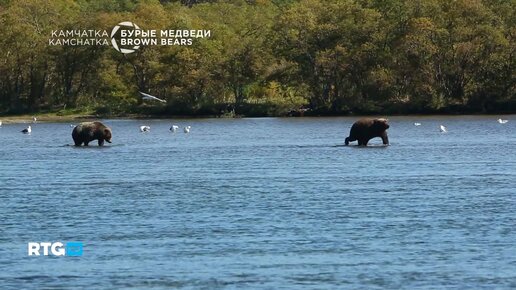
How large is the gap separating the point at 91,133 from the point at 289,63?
50.5 m

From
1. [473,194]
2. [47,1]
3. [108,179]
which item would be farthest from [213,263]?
[47,1]

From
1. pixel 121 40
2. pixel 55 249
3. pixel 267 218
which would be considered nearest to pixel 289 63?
pixel 121 40

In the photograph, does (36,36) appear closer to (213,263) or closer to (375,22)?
(375,22)

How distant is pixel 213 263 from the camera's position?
2148 cm

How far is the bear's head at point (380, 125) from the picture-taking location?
52.7 metres

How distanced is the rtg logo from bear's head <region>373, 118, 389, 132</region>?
1197 inches

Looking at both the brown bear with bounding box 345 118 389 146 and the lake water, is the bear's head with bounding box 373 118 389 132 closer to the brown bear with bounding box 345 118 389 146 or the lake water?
the brown bear with bounding box 345 118 389 146

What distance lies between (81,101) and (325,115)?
26.4 m

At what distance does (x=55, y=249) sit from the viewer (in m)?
23.2

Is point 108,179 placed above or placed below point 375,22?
below

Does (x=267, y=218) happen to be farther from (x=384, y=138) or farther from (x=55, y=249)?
(x=384, y=138)

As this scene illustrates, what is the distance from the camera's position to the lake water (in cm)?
2045

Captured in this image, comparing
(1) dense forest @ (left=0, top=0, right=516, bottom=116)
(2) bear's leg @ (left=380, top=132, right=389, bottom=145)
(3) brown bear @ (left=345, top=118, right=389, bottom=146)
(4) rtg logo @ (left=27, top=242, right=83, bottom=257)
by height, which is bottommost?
(4) rtg logo @ (left=27, top=242, right=83, bottom=257)
